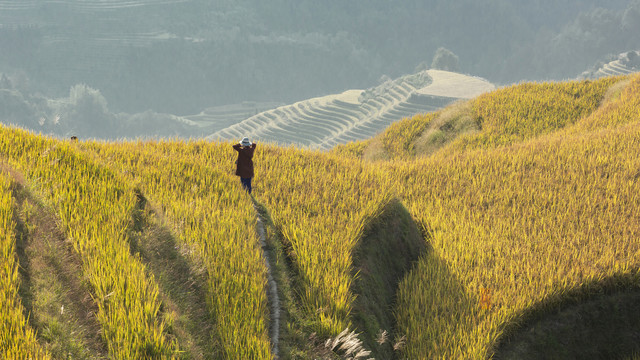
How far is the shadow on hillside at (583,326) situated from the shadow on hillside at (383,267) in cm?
167

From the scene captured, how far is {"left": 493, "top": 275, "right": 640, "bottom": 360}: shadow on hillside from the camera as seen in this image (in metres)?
6.78

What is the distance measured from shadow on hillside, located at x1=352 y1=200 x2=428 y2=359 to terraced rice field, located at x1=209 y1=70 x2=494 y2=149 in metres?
78.8

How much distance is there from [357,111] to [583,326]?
339 ft

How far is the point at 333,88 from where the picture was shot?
643 ft

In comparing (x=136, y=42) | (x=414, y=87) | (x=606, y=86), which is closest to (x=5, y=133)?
(x=606, y=86)

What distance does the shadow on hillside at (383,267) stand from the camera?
6.36 m

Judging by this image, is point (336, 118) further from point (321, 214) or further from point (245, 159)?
point (245, 159)

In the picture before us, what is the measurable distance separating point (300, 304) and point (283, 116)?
111 meters

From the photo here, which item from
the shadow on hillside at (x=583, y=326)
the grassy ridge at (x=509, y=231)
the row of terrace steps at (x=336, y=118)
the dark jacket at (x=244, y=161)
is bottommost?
the shadow on hillside at (x=583, y=326)

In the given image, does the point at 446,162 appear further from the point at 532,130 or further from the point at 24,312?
the point at 24,312

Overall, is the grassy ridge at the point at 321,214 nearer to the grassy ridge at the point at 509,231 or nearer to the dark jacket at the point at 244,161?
the dark jacket at the point at 244,161

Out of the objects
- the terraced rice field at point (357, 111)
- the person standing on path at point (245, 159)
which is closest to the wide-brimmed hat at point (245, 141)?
the person standing on path at point (245, 159)

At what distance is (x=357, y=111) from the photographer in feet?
357

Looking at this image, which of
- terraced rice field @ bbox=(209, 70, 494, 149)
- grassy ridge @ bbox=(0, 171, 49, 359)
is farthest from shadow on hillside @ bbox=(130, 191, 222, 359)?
terraced rice field @ bbox=(209, 70, 494, 149)
